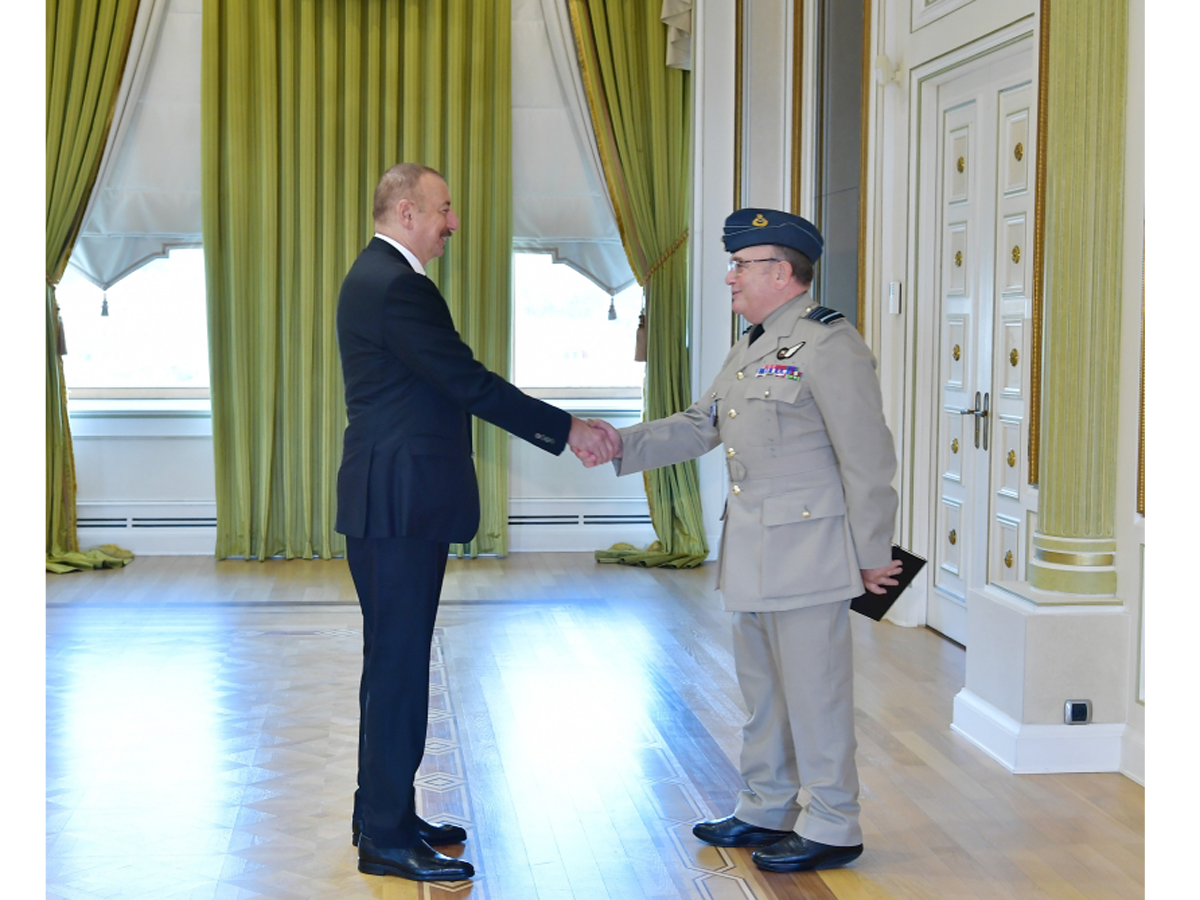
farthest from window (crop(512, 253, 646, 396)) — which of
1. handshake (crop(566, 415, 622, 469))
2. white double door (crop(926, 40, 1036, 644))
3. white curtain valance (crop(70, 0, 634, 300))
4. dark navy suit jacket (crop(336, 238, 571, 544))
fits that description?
dark navy suit jacket (crop(336, 238, 571, 544))

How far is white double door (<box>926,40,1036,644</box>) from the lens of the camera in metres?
4.46

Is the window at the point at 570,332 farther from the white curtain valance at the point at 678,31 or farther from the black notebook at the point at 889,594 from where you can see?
the black notebook at the point at 889,594

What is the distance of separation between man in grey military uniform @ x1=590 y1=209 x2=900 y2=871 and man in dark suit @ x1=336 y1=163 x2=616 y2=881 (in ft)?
1.98

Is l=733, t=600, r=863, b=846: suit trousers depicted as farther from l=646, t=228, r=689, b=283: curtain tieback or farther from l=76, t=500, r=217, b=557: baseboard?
l=76, t=500, r=217, b=557: baseboard

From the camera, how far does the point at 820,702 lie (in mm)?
2717

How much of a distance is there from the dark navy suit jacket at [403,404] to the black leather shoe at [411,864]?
709 millimetres

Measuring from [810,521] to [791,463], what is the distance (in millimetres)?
138

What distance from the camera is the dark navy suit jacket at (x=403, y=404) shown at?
2.61 meters

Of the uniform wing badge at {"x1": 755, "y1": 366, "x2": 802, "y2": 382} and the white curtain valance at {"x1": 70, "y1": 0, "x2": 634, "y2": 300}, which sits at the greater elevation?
the white curtain valance at {"x1": 70, "y1": 0, "x2": 634, "y2": 300}

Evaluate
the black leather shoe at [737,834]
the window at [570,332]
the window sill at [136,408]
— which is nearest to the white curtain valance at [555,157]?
the window at [570,332]

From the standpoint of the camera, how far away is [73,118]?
22.1ft

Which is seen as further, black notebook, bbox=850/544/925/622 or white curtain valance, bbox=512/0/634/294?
white curtain valance, bbox=512/0/634/294

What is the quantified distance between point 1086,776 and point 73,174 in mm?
5927
